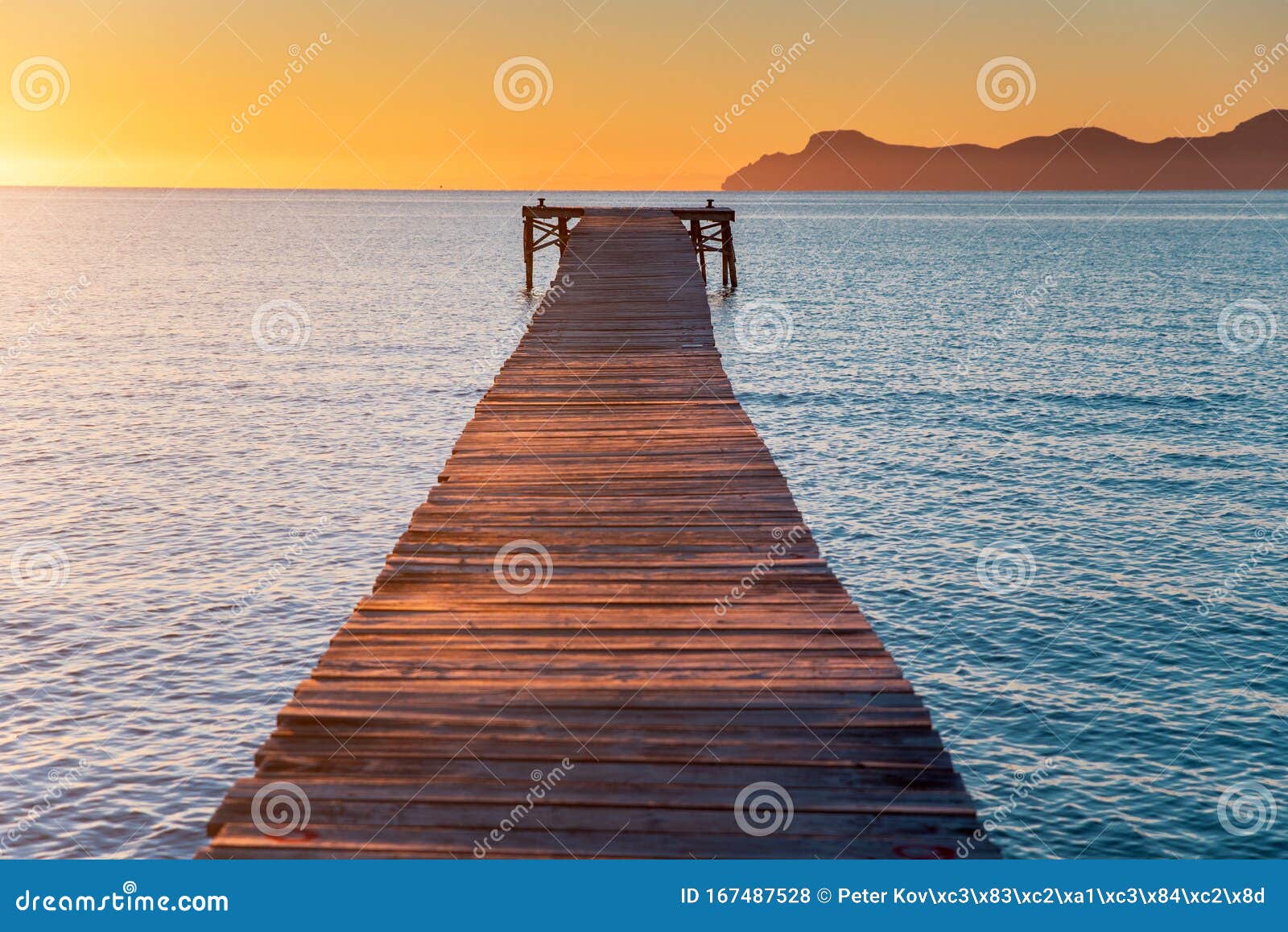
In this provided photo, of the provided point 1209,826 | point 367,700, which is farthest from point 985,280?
point 367,700

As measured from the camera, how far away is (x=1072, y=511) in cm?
1930

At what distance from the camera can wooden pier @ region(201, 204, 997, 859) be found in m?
6.24

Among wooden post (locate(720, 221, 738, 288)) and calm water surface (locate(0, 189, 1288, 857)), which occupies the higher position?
wooden post (locate(720, 221, 738, 288))

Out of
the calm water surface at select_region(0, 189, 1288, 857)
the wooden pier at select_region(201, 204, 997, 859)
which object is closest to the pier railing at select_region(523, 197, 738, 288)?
the calm water surface at select_region(0, 189, 1288, 857)

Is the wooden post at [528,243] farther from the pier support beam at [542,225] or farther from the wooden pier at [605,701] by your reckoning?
the wooden pier at [605,701]

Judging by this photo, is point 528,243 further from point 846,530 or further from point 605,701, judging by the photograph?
point 605,701

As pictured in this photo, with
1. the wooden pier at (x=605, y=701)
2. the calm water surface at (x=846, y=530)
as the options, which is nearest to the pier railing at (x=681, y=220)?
the calm water surface at (x=846, y=530)

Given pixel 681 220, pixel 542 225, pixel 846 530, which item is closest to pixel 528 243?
pixel 542 225

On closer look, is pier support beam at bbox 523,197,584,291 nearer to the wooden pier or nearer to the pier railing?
the pier railing

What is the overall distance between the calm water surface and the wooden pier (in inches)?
121

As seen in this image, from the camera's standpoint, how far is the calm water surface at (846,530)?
433 inches

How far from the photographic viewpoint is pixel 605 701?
7.55 m
